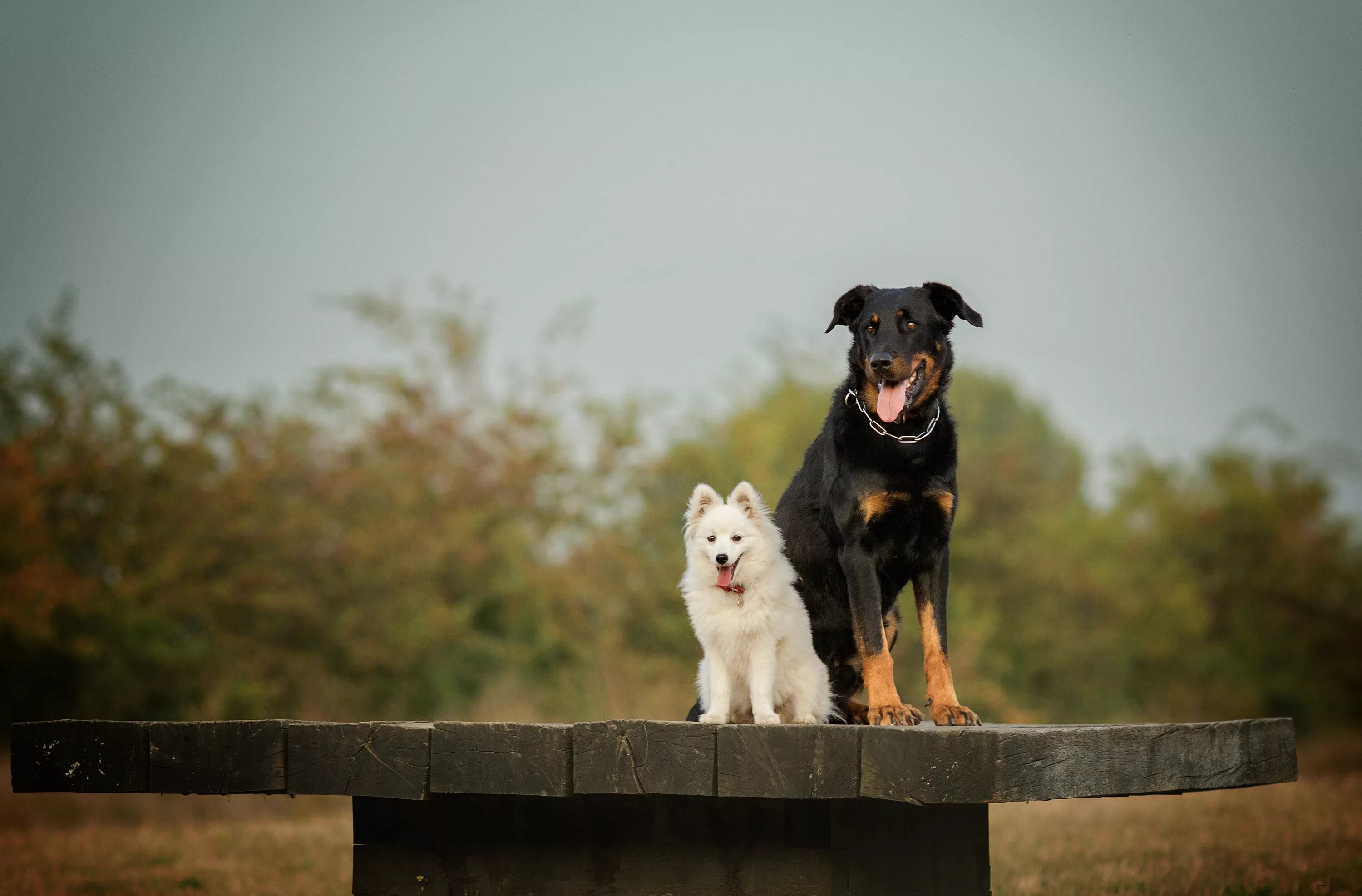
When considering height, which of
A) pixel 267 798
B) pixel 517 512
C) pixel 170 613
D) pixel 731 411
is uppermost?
pixel 731 411

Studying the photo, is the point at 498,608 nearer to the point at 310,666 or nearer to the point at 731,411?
the point at 310,666

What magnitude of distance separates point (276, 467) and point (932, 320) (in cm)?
1587

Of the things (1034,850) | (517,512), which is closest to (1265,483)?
(517,512)

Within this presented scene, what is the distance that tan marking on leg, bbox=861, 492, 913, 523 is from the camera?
→ 16.5 ft

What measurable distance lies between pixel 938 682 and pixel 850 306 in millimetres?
1632

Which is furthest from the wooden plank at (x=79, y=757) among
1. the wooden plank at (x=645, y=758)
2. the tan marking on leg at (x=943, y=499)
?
the tan marking on leg at (x=943, y=499)

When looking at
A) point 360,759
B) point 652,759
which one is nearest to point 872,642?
point 652,759

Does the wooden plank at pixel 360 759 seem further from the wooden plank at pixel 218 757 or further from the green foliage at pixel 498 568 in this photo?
the green foliage at pixel 498 568

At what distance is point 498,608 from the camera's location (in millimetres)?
21531

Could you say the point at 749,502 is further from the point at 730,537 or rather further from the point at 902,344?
the point at 902,344

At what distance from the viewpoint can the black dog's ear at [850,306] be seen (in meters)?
5.37

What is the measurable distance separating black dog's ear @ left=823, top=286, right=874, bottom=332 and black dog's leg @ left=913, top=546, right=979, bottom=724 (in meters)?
1.08

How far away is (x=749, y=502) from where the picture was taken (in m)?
5.15

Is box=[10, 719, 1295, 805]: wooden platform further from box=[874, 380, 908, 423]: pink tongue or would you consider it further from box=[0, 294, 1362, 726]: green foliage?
box=[0, 294, 1362, 726]: green foliage
